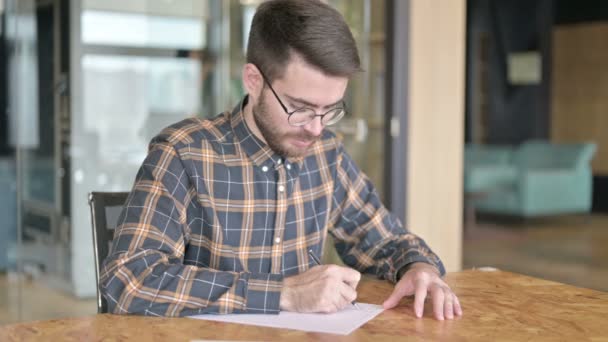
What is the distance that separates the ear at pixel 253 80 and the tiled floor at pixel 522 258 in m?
2.44

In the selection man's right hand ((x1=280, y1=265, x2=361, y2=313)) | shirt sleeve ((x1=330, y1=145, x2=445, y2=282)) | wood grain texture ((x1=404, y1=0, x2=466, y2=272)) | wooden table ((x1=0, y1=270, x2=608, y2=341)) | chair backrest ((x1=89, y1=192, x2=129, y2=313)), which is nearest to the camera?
wooden table ((x1=0, y1=270, x2=608, y2=341))

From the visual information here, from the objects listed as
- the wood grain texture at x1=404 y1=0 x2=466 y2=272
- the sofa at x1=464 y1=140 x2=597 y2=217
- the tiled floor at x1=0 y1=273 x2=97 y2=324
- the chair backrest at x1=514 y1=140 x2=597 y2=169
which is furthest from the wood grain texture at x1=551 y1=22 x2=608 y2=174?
the tiled floor at x1=0 y1=273 x2=97 y2=324

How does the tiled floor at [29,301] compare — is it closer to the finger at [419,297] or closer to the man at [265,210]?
the man at [265,210]

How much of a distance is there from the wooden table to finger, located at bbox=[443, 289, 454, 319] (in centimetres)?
2

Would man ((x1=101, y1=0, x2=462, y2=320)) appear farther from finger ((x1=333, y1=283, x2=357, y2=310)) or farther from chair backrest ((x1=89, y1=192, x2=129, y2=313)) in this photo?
chair backrest ((x1=89, y1=192, x2=129, y2=313))

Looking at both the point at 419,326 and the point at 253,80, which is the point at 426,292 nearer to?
the point at 419,326

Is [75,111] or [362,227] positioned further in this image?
[75,111]

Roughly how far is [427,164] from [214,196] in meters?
2.93

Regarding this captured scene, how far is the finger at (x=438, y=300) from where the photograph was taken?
1452 mm

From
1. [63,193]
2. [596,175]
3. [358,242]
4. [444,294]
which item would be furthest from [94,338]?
[596,175]

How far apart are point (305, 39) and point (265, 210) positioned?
1.28 ft

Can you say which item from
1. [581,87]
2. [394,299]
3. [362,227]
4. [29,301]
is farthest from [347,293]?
[581,87]

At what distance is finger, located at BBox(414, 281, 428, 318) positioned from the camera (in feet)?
4.84

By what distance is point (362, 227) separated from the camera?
194cm
